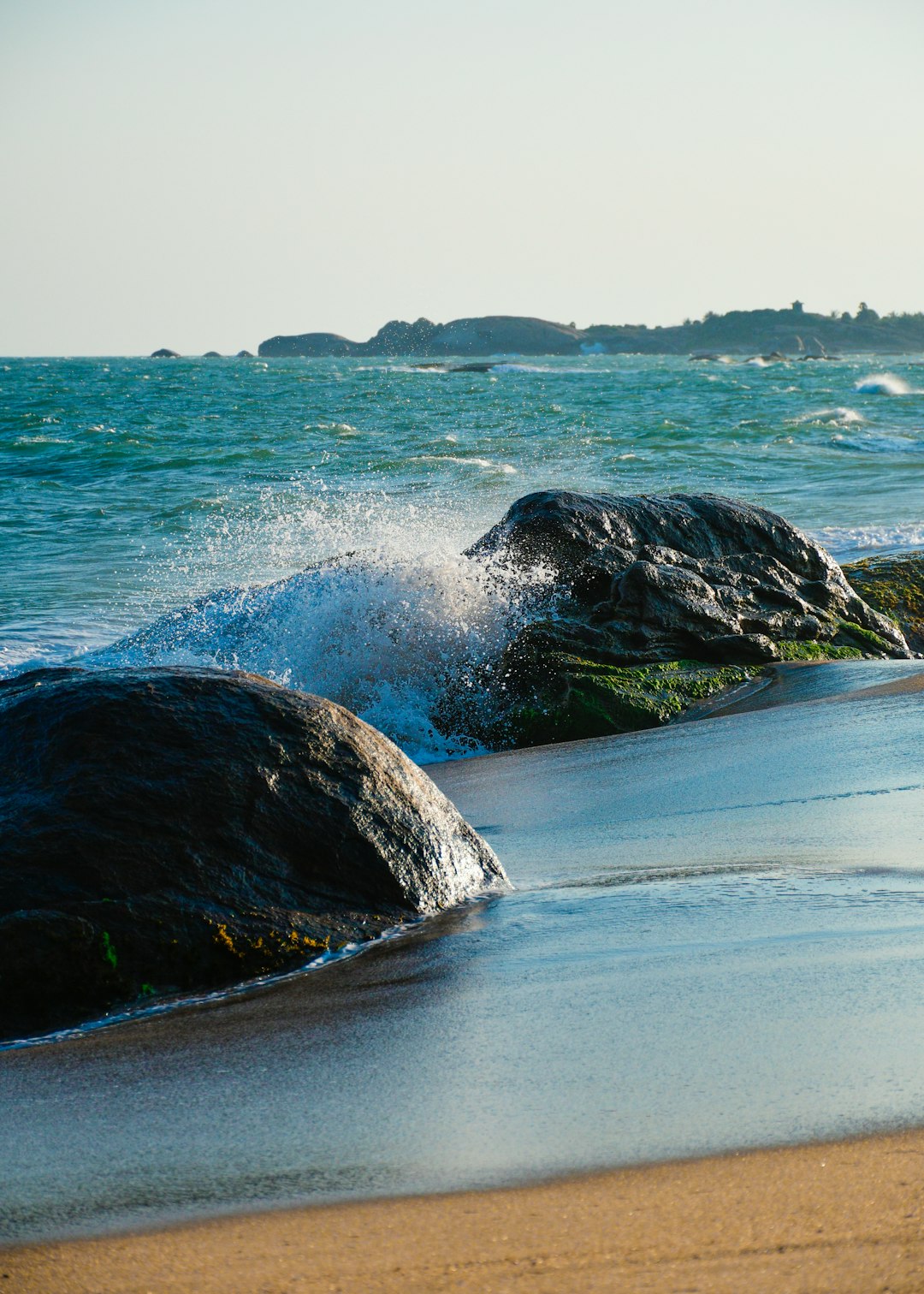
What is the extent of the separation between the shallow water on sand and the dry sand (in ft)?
0.19

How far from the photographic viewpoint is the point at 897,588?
26.7 ft

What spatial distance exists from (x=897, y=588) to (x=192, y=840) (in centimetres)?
644

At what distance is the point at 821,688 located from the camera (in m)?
5.74

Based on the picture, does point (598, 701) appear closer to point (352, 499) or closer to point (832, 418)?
point (352, 499)

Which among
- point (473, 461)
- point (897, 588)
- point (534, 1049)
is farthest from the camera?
point (473, 461)

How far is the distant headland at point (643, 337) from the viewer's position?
13300 centimetres

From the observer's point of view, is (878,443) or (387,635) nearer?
(387,635)

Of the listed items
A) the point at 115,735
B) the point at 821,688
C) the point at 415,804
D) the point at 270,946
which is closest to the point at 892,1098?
the point at 270,946

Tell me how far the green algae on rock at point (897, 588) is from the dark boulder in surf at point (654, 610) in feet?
1.37

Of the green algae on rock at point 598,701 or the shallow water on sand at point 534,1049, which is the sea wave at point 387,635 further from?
the shallow water on sand at point 534,1049

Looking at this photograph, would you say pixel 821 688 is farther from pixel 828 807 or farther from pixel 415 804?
pixel 415 804

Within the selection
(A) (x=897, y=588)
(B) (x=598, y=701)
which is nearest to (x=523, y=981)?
(B) (x=598, y=701)

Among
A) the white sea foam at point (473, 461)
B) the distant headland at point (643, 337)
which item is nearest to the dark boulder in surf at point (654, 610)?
the white sea foam at point (473, 461)

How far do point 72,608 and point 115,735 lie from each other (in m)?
7.52
